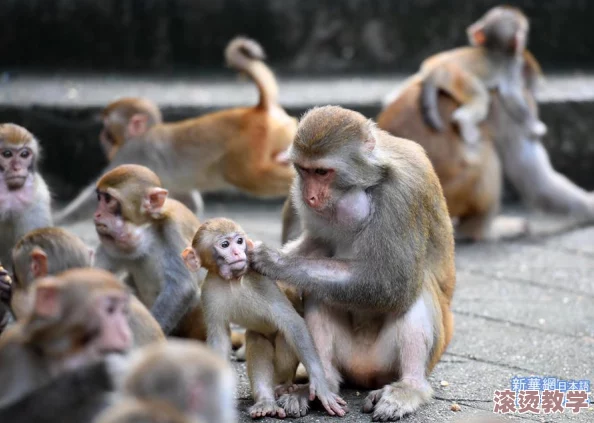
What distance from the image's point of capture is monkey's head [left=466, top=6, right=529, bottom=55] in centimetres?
896

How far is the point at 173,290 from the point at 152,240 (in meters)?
0.30

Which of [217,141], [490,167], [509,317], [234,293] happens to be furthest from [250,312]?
[490,167]

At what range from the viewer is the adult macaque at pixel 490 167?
8.60 m

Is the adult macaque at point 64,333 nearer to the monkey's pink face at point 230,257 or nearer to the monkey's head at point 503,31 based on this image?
the monkey's pink face at point 230,257

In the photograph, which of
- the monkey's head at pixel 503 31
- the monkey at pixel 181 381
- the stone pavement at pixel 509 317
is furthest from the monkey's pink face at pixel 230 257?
the monkey's head at pixel 503 31

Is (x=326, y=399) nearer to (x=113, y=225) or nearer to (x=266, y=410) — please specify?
(x=266, y=410)

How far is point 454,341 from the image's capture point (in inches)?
247

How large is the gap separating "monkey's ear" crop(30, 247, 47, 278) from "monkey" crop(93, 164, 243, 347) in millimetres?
1134

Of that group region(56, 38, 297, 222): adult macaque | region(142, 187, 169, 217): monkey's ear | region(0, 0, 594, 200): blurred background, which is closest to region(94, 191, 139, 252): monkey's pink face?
region(142, 187, 169, 217): monkey's ear

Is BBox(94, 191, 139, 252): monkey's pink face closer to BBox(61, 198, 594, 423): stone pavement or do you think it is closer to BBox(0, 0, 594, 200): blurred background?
BBox(61, 198, 594, 423): stone pavement

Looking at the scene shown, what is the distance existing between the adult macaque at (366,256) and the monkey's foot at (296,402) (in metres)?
0.01

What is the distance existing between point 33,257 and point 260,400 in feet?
4.27

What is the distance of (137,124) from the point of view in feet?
28.2

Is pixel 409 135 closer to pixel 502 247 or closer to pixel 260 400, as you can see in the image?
pixel 502 247
